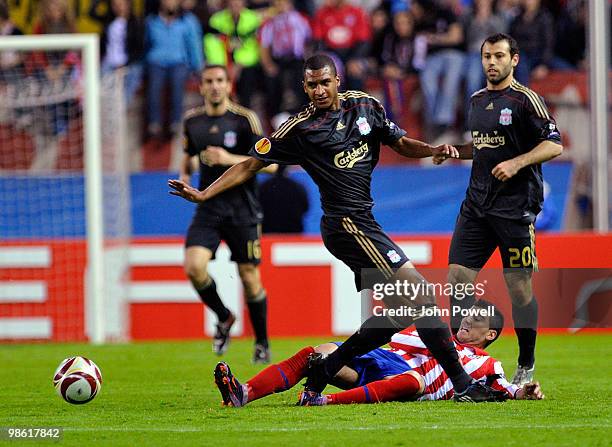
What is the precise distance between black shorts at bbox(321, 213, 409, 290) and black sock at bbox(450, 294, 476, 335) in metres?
1.12

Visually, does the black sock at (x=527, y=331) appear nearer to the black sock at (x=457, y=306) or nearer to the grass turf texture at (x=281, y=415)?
the grass turf texture at (x=281, y=415)

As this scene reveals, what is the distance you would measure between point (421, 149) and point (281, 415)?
6.72 ft

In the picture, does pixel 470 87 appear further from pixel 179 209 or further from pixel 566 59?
pixel 179 209

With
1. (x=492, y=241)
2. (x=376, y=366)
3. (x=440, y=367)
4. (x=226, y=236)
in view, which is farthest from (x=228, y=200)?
(x=440, y=367)

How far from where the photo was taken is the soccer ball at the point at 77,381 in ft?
23.6

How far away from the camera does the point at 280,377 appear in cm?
702

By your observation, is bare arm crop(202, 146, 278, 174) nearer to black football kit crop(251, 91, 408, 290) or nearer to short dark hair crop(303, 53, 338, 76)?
black football kit crop(251, 91, 408, 290)

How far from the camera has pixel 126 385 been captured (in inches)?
352

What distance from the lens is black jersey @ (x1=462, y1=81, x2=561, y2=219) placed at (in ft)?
26.1

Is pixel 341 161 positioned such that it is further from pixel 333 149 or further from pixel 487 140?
pixel 487 140

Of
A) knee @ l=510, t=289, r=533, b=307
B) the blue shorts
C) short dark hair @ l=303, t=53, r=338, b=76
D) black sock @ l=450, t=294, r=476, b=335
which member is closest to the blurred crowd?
black sock @ l=450, t=294, r=476, b=335

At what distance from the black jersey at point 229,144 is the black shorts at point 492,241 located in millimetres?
2982

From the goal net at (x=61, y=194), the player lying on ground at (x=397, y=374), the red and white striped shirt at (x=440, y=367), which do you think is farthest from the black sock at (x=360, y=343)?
the goal net at (x=61, y=194)

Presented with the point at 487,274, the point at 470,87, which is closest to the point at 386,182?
the point at 470,87
